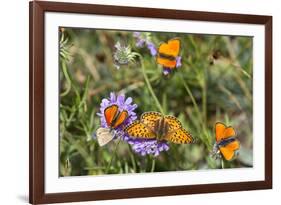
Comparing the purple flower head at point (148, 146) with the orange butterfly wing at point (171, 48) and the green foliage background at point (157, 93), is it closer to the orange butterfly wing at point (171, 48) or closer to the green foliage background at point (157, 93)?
the green foliage background at point (157, 93)

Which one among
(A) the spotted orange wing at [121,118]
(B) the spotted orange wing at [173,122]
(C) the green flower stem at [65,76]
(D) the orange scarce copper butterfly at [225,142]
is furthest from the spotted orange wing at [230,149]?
(C) the green flower stem at [65,76]

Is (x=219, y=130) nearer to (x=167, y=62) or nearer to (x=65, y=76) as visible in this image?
(x=167, y=62)

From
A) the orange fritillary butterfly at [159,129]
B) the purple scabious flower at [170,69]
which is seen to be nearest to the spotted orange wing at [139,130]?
the orange fritillary butterfly at [159,129]

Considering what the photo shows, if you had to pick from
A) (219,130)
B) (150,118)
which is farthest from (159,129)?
(219,130)

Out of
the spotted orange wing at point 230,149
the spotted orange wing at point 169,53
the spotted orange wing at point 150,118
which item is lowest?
the spotted orange wing at point 230,149

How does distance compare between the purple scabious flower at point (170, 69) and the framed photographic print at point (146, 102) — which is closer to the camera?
the framed photographic print at point (146, 102)

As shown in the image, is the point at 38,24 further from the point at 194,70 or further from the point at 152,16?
the point at 194,70

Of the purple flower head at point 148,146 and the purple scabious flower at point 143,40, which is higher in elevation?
the purple scabious flower at point 143,40

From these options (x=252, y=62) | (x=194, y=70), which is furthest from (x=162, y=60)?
(x=252, y=62)
